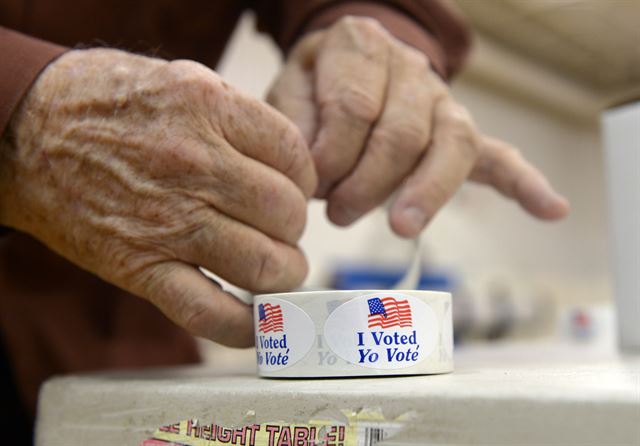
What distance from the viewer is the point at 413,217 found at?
0.57 metres

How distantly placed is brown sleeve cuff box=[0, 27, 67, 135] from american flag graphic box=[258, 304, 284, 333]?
0.21m

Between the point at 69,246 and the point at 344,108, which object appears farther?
the point at 344,108

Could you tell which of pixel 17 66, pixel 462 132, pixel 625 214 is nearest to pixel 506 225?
pixel 625 214

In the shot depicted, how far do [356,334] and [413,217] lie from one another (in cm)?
21

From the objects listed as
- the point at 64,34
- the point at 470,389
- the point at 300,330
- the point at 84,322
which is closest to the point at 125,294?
the point at 84,322

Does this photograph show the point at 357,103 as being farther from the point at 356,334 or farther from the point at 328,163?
the point at 356,334

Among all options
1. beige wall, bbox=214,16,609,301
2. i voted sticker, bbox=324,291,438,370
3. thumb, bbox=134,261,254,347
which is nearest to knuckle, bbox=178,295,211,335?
thumb, bbox=134,261,254,347

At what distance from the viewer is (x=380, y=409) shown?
0.30 meters

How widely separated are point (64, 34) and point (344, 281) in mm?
1336

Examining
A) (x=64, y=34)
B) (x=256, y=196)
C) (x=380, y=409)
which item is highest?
(x=64, y=34)

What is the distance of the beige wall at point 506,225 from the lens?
1920 mm

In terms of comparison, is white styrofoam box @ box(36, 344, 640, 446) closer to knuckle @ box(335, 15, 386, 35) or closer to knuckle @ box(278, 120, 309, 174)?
knuckle @ box(278, 120, 309, 174)

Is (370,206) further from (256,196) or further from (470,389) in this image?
(470,389)

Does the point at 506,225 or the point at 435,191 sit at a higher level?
the point at 506,225
